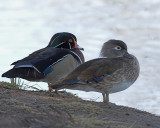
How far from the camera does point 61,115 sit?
3.52 meters

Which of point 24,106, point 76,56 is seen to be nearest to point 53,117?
point 24,106

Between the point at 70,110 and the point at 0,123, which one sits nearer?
the point at 0,123

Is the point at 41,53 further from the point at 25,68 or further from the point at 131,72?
the point at 131,72

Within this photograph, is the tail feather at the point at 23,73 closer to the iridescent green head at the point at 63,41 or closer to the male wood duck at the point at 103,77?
the iridescent green head at the point at 63,41

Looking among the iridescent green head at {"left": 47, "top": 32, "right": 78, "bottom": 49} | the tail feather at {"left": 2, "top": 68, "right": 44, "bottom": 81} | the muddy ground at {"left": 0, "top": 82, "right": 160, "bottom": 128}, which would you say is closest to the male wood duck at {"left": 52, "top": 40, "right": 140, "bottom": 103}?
the muddy ground at {"left": 0, "top": 82, "right": 160, "bottom": 128}

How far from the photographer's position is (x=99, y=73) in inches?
195

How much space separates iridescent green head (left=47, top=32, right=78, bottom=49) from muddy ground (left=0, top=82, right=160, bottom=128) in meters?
1.58

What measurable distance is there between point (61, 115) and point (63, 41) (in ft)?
11.4

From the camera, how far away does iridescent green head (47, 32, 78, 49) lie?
6859 millimetres

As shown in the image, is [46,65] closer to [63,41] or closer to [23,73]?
[23,73]

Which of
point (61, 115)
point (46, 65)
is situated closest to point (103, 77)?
point (46, 65)

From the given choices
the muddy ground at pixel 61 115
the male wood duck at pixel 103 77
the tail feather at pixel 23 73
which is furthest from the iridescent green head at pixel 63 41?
the male wood duck at pixel 103 77

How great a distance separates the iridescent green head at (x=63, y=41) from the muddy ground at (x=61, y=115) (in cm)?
158

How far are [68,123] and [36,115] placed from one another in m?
0.42
